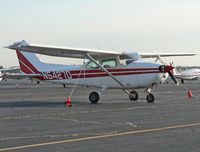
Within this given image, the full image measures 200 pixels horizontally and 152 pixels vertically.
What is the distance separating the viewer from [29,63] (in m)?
25.7

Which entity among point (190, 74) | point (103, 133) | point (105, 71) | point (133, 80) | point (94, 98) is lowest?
point (103, 133)

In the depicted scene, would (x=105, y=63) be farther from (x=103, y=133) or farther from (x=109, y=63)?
(x=103, y=133)

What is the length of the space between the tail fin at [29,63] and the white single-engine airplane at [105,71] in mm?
781

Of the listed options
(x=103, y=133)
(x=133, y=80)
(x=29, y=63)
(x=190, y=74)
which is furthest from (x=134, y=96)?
(x=190, y=74)

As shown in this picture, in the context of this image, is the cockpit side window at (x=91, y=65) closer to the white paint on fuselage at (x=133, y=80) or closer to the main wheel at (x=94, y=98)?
the white paint on fuselage at (x=133, y=80)

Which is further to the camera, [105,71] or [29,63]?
[29,63]

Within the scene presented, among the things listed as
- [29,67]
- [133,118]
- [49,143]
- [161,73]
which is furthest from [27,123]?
[29,67]

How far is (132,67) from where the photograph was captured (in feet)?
72.8

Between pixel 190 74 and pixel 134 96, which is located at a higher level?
pixel 190 74

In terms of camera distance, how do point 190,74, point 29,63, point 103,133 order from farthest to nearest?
point 190,74
point 29,63
point 103,133

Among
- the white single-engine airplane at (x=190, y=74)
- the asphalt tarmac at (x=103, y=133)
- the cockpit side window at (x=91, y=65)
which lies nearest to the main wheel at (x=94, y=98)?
the cockpit side window at (x=91, y=65)

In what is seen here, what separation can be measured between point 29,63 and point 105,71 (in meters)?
5.13

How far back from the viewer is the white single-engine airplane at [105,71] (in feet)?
71.0

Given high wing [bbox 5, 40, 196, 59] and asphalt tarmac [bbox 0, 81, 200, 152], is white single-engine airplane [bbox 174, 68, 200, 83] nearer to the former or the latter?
high wing [bbox 5, 40, 196, 59]
